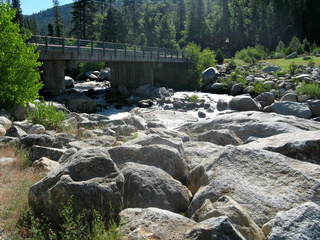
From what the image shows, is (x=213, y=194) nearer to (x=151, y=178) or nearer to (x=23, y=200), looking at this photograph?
(x=151, y=178)

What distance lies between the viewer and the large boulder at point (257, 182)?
436 centimetres

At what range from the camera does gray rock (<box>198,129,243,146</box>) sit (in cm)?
879

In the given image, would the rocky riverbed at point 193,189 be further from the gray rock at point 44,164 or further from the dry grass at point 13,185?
the dry grass at point 13,185

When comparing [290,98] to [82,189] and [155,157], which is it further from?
[82,189]

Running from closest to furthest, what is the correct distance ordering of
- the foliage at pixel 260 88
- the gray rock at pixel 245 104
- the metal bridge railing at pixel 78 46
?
the metal bridge railing at pixel 78 46
the gray rock at pixel 245 104
the foliage at pixel 260 88

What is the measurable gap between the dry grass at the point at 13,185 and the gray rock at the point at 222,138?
480 cm

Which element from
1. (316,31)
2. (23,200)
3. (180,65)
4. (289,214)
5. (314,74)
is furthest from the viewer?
(316,31)

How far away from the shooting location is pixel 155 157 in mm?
5617

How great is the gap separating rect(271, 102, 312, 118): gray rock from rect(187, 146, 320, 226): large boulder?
15760mm

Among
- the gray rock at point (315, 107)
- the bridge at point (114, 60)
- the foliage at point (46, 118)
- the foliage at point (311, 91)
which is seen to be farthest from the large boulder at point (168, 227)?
the foliage at point (311, 91)

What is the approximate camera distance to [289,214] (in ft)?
10.7

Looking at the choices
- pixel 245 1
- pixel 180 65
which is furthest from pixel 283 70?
pixel 245 1

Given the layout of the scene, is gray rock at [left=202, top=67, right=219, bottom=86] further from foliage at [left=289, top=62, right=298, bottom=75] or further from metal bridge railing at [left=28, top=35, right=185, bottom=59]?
foliage at [left=289, top=62, right=298, bottom=75]

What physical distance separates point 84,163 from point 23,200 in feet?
3.52
